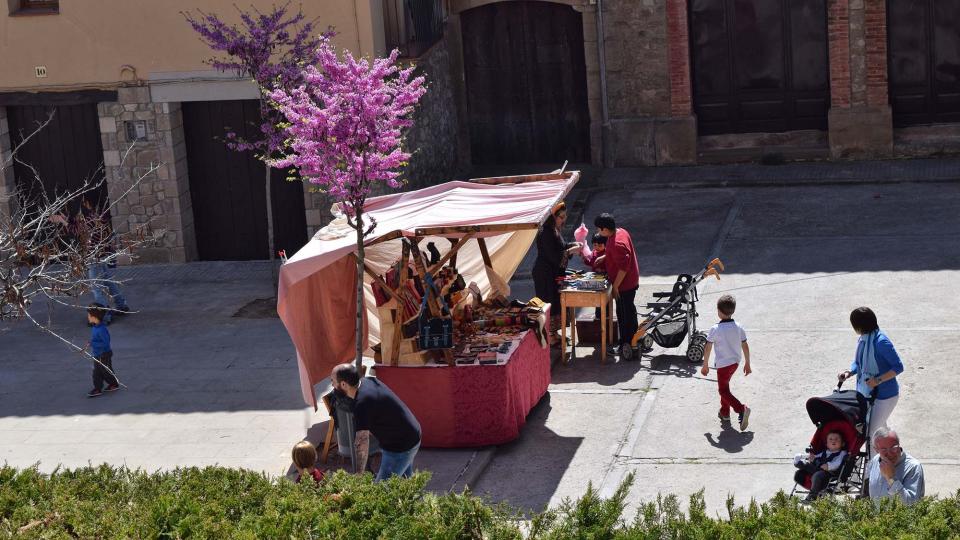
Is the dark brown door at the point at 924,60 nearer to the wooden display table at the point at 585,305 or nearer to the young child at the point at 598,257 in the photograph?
the young child at the point at 598,257

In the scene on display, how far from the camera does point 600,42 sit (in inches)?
894

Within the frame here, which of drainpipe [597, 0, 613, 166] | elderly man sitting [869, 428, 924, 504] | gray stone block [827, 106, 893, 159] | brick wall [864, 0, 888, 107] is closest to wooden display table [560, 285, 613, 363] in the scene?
elderly man sitting [869, 428, 924, 504]

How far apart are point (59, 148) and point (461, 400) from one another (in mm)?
10587

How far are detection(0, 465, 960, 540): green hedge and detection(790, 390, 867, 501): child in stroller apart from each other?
1.74 metres

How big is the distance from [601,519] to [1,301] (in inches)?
171

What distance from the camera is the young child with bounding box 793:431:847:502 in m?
10.4

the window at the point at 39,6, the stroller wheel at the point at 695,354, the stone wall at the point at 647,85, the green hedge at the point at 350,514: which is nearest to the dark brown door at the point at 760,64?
the stone wall at the point at 647,85

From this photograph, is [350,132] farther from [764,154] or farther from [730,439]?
[764,154]

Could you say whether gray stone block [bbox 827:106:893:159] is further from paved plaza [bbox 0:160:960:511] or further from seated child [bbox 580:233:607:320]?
seated child [bbox 580:233:607:320]

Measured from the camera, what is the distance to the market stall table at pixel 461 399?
40.9ft

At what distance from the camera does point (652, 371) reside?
14258mm

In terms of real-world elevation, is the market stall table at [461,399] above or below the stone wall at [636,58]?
below

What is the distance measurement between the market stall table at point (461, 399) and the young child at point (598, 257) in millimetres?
2340

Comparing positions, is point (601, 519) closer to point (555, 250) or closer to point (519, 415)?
point (519, 415)
